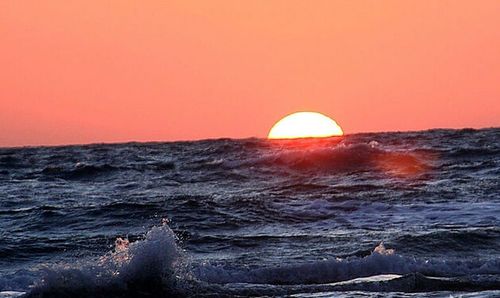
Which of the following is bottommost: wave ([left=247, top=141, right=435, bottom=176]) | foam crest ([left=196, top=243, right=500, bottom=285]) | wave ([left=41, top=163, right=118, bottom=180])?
foam crest ([left=196, top=243, right=500, bottom=285])

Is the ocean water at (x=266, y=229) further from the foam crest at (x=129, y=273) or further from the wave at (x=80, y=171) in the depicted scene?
the wave at (x=80, y=171)

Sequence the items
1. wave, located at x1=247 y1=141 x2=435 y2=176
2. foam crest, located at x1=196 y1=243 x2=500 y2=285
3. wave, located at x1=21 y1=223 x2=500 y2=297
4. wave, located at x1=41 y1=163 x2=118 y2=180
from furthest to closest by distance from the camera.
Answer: wave, located at x1=41 y1=163 x2=118 y2=180 → wave, located at x1=247 y1=141 x2=435 y2=176 → foam crest, located at x1=196 y1=243 x2=500 y2=285 → wave, located at x1=21 y1=223 x2=500 y2=297

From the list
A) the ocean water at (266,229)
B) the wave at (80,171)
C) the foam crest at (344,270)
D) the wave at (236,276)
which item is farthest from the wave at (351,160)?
the wave at (236,276)

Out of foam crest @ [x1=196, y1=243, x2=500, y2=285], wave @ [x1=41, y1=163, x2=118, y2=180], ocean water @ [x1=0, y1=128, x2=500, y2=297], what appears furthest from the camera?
wave @ [x1=41, y1=163, x2=118, y2=180]

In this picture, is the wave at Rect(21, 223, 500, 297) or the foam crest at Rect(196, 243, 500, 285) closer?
the wave at Rect(21, 223, 500, 297)

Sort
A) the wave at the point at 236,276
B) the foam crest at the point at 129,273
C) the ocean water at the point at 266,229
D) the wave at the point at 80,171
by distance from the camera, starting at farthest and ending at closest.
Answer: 1. the wave at the point at 80,171
2. the ocean water at the point at 266,229
3. the foam crest at the point at 129,273
4. the wave at the point at 236,276

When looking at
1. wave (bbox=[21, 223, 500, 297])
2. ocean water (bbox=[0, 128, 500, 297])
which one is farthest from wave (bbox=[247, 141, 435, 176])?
wave (bbox=[21, 223, 500, 297])

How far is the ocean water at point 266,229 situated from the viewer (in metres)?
12.1

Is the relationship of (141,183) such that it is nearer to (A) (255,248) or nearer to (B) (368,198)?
(B) (368,198)

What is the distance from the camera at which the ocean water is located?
12086 millimetres

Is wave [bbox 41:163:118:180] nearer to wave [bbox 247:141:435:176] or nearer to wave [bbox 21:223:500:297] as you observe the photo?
wave [bbox 247:141:435:176]

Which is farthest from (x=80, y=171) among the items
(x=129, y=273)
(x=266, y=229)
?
(x=129, y=273)

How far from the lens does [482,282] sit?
1142cm

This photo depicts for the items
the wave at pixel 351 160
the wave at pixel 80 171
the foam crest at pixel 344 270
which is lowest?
the foam crest at pixel 344 270
